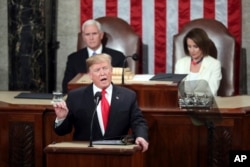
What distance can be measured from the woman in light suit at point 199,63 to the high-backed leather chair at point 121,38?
68 cm

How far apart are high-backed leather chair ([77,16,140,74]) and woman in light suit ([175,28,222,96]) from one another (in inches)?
26.8

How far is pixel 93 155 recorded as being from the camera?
549 centimetres

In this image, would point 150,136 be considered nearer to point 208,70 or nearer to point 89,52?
point 208,70

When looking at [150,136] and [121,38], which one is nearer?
[150,136]

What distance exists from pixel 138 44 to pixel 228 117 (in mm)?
2165

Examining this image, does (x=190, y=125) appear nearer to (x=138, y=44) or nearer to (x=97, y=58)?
(x=97, y=58)

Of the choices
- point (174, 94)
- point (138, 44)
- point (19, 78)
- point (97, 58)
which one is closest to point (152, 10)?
point (138, 44)

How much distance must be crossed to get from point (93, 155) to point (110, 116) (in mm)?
766

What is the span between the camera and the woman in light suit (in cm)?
815

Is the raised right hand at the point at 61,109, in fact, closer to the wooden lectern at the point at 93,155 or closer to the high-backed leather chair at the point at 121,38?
the wooden lectern at the point at 93,155

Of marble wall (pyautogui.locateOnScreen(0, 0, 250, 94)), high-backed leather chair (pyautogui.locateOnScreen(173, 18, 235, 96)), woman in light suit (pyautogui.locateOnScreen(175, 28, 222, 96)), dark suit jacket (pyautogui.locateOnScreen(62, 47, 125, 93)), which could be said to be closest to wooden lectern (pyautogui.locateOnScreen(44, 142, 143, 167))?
woman in light suit (pyautogui.locateOnScreen(175, 28, 222, 96))

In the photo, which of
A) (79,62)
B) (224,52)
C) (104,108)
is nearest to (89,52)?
(79,62)

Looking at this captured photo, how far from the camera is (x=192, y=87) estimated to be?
718 cm

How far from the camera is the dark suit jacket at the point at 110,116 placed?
6.17 meters
